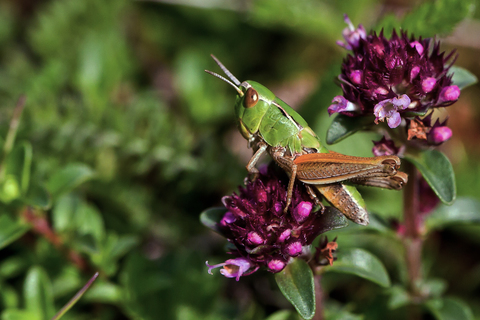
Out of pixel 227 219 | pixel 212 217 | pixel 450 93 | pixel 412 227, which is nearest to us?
pixel 450 93

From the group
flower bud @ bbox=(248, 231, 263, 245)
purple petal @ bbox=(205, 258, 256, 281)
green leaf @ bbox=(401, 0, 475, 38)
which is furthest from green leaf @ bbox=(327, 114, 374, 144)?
green leaf @ bbox=(401, 0, 475, 38)

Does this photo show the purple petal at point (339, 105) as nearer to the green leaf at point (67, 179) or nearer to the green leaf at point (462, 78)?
the green leaf at point (462, 78)

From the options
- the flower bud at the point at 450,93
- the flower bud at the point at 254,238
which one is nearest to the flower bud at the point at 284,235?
the flower bud at the point at 254,238

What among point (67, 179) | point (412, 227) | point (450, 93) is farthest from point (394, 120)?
point (67, 179)

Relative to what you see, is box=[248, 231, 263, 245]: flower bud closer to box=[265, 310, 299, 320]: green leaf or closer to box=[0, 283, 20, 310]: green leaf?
box=[265, 310, 299, 320]: green leaf

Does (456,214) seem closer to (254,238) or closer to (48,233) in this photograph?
(254,238)

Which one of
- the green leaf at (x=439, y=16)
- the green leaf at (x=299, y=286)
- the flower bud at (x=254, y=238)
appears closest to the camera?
the green leaf at (x=299, y=286)

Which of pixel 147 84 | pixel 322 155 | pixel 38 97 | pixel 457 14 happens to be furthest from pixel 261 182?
pixel 147 84
